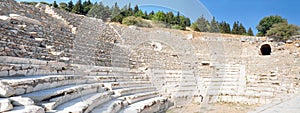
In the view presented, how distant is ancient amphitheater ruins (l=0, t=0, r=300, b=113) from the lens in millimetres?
3607

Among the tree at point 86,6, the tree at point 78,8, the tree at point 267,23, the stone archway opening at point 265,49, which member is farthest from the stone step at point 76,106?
the tree at point 267,23

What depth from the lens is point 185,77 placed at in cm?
1155

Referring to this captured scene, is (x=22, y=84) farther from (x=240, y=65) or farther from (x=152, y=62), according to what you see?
(x=240, y=65)

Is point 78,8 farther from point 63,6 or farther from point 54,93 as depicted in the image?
point 54,93

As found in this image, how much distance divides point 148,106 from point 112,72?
169 centimetres

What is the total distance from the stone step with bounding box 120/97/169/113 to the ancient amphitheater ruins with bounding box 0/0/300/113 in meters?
0.02

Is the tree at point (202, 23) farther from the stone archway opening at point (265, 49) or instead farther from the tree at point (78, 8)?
the tree at point (78, 8)

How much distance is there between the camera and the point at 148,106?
6.55 metres

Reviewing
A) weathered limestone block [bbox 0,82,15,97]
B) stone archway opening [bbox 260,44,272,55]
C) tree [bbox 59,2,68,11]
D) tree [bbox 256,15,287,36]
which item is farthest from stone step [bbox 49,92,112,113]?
tree [bbox 256,15,287,36]

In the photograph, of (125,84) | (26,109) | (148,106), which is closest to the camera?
(26,109)

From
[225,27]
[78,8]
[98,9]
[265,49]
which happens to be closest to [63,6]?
[78,8]

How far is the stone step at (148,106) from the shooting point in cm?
572

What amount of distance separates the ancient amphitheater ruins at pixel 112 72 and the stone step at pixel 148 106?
0.07 feet

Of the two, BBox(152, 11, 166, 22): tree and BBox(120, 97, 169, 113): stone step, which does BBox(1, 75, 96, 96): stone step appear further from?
BBox(152, 11, 166, 22): tree
